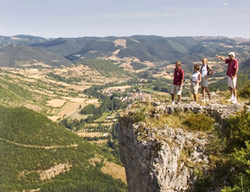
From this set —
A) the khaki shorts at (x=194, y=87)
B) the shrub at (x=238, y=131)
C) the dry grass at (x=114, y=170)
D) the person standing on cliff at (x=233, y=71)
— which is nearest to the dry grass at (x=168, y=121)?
the shrub at (x=238, y=131)

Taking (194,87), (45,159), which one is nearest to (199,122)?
(194,87)

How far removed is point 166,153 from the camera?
1224cm

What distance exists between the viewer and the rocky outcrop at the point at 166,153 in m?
12.1

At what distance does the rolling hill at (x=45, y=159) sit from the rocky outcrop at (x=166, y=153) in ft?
409

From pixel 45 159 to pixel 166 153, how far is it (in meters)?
159

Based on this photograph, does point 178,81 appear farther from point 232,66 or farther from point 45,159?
point 45,159

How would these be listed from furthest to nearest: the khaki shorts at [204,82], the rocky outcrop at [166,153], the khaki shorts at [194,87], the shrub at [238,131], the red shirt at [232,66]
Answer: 1. the khaki shorts at [204,82]
2. the khaki shorts at [194,87]
3. the red shirt at [232,66]
4. the shrub at [238,131]
5. the rocky outcrop at [166,153]

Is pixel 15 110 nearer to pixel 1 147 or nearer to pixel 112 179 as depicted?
pixel 1 147

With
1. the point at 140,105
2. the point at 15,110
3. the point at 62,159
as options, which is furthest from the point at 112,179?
the point at 140,105

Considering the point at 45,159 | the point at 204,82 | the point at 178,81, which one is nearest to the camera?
the point at 178,81

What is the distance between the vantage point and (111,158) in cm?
17212

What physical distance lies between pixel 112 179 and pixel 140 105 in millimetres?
139579

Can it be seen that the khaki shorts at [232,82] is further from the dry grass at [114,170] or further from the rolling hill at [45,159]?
the dry grass at [114,170]

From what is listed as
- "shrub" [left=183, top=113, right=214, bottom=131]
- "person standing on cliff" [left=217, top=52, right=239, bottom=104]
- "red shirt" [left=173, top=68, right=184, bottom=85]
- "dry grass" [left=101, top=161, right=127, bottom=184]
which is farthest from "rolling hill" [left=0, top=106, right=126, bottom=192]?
"shrub" [left=183, top=113, right=214, bottom=131]
